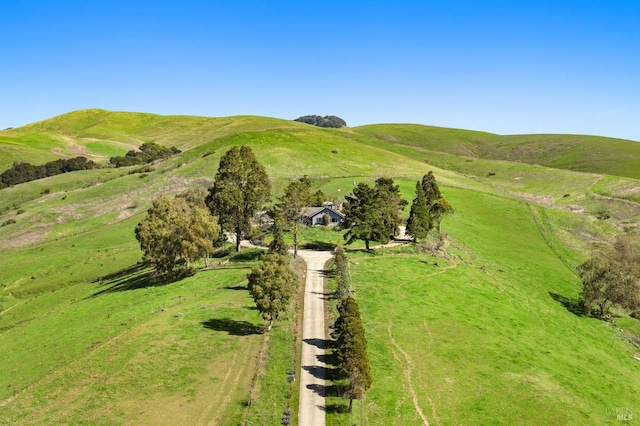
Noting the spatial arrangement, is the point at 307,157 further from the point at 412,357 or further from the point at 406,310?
the point at 412,357

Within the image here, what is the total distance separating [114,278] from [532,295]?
258 ft

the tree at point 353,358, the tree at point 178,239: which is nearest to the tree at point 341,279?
the tree at point 353,358

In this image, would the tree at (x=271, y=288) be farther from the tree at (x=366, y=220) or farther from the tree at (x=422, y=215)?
the tree at (x=422, y=215)

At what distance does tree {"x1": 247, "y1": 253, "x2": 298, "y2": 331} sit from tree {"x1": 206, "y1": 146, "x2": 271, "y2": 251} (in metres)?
33.0

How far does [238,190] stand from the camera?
279ft

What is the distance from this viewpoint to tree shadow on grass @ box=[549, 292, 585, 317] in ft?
270

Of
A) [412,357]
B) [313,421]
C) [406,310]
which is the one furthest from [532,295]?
[313,421]

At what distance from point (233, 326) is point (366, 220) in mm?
38900

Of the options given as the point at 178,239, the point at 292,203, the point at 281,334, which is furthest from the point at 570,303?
the point at 178,239

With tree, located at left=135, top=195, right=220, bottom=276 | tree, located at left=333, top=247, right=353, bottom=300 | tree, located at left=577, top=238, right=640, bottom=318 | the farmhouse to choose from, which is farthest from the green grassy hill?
the farmhouse

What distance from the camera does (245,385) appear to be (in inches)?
1714

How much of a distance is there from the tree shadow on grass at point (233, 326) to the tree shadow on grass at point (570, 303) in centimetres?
5909

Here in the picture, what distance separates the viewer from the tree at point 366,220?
286 feet

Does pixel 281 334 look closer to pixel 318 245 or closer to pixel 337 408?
pixel 337 408
